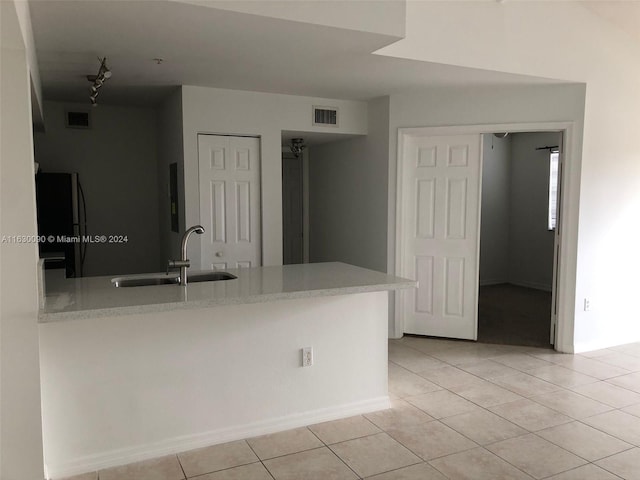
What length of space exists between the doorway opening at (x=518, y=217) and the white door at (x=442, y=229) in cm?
196

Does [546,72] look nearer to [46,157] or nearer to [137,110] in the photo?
[137,110]

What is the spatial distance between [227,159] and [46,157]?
2.04 meters

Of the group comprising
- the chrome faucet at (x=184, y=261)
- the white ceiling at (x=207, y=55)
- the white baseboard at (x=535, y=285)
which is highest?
the white ceiling at (x=207, y=55)

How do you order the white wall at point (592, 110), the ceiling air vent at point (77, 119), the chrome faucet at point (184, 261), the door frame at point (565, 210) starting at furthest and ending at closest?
the ceiling air vent at point (77, 119) → the door frame at point (565, 210) → the white wall at point (592, 110) → the chrome faucet at point (184, 261)

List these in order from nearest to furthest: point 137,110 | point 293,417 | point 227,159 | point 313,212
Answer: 1. point 293,417
2. point 227,159
3. point 137,110
4. point 313,212

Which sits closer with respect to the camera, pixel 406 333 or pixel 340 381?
pixel 340 381

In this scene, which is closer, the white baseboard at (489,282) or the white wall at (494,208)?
the white wall at (494,208)

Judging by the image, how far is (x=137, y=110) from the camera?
5.68m

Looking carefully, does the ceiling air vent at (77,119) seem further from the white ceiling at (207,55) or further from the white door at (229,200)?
the white door at (229,200)

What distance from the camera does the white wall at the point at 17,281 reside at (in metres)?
2.25

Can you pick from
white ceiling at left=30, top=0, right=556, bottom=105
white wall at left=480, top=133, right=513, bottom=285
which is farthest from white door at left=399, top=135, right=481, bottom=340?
white wall at left=480, top=133, right=513, bottom=285

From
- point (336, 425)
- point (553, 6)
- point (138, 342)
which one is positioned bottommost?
point (336, 425)

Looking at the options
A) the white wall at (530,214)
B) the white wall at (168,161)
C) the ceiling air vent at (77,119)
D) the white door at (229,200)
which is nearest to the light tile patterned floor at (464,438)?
the white door at (229,200)

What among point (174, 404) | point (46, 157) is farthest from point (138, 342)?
point (46, 157)
